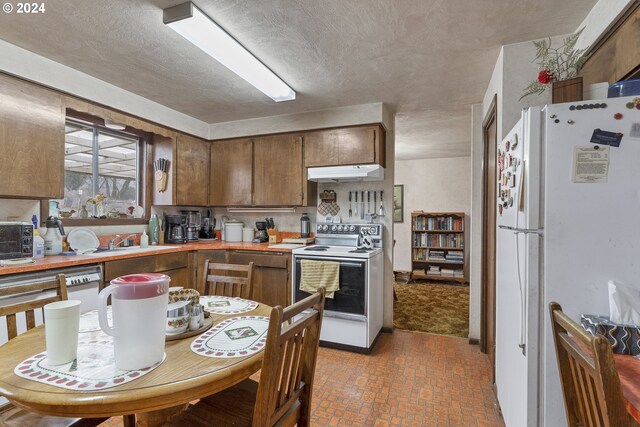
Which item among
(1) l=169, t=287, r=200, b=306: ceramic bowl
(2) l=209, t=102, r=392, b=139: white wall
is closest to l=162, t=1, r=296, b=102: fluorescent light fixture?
(2) l=209, t=102, r=392, b=139: white wall

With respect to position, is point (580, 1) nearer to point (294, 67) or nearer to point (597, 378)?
point (294, 67)

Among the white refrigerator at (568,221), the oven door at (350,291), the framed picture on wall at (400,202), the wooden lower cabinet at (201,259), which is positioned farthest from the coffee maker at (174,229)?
the framed picture on wall at (400,202)

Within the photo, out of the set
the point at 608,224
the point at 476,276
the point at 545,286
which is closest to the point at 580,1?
the point at 608,224

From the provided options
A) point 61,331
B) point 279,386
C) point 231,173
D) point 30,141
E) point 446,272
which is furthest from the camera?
point 446,272

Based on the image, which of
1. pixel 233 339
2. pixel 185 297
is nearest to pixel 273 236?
pixel 185 297

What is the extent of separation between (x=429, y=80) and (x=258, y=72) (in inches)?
56.7

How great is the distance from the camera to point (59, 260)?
219 centimetres

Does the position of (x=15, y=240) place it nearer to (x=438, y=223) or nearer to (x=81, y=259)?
(x=81, y=259)

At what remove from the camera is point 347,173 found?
3.20 m

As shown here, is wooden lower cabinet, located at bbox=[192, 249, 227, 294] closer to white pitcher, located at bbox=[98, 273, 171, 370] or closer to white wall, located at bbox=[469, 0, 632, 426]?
white pitcher, located at bbox=[98, 273, 171, 370]

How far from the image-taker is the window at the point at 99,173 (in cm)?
288

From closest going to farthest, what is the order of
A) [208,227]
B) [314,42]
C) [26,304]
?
1. [26,304]
2. [314,42]
3. [208,227]

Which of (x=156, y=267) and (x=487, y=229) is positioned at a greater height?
(x=487, y=229)

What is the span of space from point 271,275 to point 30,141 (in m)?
2.19
